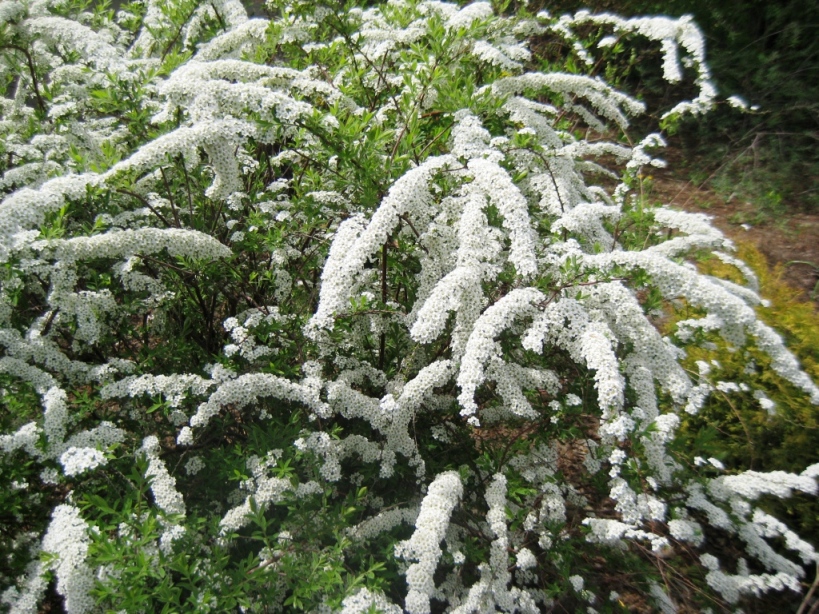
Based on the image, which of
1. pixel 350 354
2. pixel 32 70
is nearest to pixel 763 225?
pixel 350 354

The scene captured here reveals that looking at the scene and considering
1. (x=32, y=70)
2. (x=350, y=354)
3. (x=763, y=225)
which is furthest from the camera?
(x=763, y=225)

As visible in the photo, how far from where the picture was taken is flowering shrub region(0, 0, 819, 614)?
7.61 ft

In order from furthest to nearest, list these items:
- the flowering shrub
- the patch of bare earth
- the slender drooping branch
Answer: the patch of bare earth
the slender drooping branch
the flowering shrub

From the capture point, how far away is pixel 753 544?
275 centimetres

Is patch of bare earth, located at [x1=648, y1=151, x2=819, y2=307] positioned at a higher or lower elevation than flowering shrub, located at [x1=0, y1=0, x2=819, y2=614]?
lower

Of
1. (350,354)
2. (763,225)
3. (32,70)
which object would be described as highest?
(32,70)

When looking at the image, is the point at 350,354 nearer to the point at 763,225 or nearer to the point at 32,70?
the point at 32,70

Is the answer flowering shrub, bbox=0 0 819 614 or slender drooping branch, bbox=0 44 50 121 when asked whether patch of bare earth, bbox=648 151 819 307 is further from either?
slender drooping branch, bbox=0 44 50 121

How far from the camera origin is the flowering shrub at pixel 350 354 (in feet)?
7.61

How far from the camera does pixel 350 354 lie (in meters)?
2.99

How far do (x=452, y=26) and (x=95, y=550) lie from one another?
2.82m

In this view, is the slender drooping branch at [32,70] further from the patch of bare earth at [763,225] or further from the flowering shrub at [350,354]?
the patch of bare earth at [763,225]

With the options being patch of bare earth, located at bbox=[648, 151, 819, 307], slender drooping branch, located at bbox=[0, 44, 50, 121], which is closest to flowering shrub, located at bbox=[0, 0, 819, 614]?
slender drooping branch, located at bbox=[0, 44, 50, 121]

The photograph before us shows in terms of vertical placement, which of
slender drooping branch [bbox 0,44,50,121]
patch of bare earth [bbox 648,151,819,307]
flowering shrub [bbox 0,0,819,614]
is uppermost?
slender drooping branch [bbox 0,44,50,121]
